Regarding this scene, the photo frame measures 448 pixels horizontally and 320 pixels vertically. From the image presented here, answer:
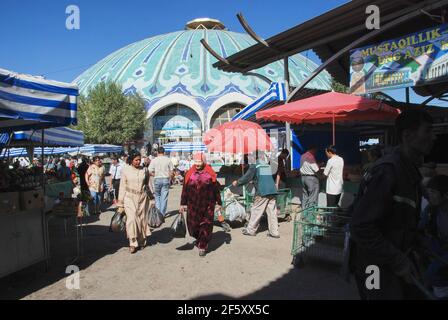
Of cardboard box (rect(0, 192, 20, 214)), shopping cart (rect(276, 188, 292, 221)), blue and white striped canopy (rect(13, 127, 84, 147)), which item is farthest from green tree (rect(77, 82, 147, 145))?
cardboard box (rect(0, 192, 20, 214))

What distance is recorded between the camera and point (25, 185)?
523cm

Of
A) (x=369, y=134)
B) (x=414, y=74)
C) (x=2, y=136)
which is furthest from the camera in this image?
(x=369, y=134)

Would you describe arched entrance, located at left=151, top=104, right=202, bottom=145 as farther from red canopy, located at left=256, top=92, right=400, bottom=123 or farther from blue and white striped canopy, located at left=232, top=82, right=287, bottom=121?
red canopy, located at left=256, top=92, right=400, bottom=123

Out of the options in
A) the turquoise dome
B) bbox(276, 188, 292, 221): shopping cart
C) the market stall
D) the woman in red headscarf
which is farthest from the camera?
the turquoise dome

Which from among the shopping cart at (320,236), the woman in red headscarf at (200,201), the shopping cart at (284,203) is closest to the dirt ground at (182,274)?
the shopping cart at (320,236)

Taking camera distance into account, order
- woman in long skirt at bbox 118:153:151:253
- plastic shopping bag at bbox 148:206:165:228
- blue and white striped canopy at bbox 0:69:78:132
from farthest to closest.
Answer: plastic shopping bag at bbox 148:206:165:228
woman in long skirt at bbox 118:153:151:253
blue and white striped canopy at bbox 0:69:78:132

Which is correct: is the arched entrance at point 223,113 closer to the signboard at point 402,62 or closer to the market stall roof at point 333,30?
the market stall roof at point 333,30

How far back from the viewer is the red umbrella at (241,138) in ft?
30.3

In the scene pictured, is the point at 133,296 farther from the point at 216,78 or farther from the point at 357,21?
the point at 216,78

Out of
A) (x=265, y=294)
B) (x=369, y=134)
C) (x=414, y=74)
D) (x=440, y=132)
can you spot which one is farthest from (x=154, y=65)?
(x=265, y=294)

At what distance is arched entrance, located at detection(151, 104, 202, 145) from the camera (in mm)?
40125

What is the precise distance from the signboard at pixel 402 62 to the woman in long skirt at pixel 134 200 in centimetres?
548

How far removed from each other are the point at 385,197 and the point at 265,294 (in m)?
2.74
